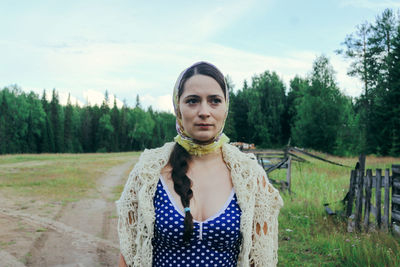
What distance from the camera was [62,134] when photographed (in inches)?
2813

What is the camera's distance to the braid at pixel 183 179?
1.63m

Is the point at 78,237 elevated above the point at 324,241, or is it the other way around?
the point at 324,241

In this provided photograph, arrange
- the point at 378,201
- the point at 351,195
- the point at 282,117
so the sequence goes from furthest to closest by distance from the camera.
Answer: the point at 282,117 → the point at 351,195 → the point at 378,201

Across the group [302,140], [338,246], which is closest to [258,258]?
[338,246]

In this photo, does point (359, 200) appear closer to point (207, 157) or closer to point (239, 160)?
point (239, 160)

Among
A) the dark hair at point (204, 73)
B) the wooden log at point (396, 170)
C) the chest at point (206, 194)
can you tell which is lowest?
the wooden log at point (396, 170)

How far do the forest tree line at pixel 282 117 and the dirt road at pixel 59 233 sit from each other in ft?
83.3

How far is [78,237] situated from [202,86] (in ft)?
19.3

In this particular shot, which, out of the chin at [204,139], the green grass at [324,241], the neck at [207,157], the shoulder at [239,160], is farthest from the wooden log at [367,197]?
the chin at [204,139]

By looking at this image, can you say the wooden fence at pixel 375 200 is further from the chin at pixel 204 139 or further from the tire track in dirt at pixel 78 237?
the chin at pixel 204 139

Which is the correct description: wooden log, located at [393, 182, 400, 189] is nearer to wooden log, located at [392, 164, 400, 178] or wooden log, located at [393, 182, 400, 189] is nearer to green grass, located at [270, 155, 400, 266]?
wooden log, located at [392, 164, 400, 178]

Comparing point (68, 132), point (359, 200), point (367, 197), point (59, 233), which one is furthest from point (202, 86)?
point (68, 132)

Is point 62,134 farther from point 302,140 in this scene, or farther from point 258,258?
point 258,258

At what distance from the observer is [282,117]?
54.9 meters
